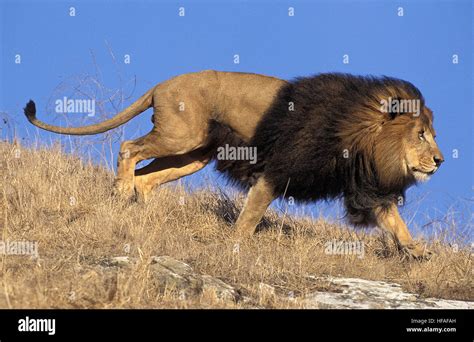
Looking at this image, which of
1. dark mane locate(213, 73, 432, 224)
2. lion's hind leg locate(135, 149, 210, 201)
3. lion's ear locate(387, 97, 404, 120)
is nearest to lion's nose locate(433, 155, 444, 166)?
dark mane locate(213, 73, 432, 224)

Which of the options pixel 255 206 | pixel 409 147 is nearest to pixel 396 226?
pixel 409 147

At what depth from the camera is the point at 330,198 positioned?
730 cm

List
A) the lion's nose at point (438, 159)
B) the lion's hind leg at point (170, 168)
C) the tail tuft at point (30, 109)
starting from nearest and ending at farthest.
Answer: the lion's nose at point (438, 159)
the tail tuft at point (30, 109)
the lion's hind leg at point (170, 168)

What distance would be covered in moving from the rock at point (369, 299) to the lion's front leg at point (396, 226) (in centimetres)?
100

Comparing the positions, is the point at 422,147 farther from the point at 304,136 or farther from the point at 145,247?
the point at 145,247

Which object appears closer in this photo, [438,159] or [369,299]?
[369,299]

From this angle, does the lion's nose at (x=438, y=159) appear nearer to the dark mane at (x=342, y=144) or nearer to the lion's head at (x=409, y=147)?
the lion's head at (x=409, y=147)

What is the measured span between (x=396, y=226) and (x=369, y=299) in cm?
170

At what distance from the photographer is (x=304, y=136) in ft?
23.5

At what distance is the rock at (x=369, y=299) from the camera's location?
544 centimetres

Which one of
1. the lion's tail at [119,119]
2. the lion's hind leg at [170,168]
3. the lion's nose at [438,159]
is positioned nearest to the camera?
the lion's nose at [438,159]

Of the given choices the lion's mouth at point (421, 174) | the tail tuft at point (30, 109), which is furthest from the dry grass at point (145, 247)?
the lion's mouth at point (421, 174)

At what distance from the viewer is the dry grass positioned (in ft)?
15.6
